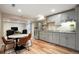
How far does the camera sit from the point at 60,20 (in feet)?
12.9

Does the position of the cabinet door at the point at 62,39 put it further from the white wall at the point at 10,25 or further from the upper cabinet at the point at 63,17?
the white wall at the point at 10,25

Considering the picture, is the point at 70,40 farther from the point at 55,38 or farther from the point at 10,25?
the point at 10,25

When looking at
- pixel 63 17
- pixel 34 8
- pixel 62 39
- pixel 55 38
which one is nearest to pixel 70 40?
pixel 62 39

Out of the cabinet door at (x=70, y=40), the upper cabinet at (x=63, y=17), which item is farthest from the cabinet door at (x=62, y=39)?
the upper cabinet at (x=63, y=17)

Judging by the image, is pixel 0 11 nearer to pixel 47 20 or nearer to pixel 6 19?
pixel 6 19

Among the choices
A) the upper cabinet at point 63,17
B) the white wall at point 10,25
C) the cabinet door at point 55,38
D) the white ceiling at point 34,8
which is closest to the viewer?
the white wall at point 10,25

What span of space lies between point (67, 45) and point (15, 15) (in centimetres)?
251

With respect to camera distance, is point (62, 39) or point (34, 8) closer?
point (34, 8)

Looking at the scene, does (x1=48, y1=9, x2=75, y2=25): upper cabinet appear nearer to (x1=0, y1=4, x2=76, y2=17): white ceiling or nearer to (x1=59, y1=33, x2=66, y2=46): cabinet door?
(x1=0, y1=4, x2=76, y2=17): white ceiling

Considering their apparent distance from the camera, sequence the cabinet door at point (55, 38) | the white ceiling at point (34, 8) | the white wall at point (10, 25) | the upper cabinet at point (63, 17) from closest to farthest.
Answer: the white wall at point (10, 25) → the white ceiling at point (34, 8) → the upper cabinet at point (63, 17) → the cabinet door at point (55, 38)

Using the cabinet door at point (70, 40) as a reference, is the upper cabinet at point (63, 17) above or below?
above

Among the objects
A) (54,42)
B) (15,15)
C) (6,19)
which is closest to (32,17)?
(15,15)

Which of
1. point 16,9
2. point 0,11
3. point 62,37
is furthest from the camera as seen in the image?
point 62,37
